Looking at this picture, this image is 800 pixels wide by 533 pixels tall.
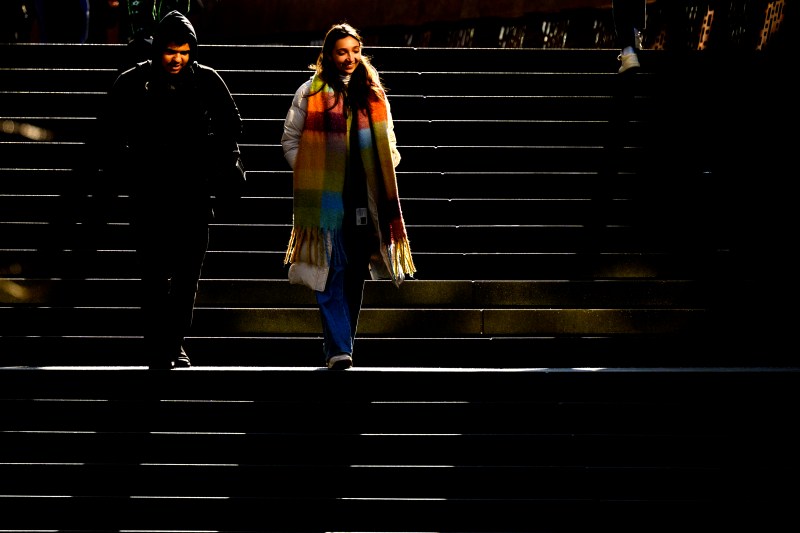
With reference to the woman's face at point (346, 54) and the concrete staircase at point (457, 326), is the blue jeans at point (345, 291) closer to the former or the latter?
the concrete staircase at point (457, 326)

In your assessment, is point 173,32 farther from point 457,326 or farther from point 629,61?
point 629,61

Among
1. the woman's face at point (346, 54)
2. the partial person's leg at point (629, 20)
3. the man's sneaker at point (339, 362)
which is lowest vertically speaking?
the man's sneaker at point (339, 362)

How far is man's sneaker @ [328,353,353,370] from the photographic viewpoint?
5539mm

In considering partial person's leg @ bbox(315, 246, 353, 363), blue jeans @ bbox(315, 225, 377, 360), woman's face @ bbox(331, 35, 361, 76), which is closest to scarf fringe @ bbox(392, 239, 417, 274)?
blue jeans @ bbox(315, 225, 377, 360)

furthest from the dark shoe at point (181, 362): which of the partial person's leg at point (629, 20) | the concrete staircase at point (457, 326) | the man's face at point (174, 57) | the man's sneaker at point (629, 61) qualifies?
the partial person's leg at point (629, 20)

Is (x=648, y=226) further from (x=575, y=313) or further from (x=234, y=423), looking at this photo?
(x=234, y=423)

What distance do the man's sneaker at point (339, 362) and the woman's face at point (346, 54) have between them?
1.40 m

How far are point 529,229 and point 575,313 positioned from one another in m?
0.79

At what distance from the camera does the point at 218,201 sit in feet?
18.8

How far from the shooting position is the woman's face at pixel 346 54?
5.62 meters

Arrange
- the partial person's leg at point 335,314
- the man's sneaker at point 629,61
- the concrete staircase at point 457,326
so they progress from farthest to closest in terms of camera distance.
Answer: the man's sneaker at point 629,61 → the partial person's leg at point 335,314 → the concrete staircase at point 457,326

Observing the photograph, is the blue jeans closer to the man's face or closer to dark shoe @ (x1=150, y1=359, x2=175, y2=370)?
dark shoe @ (x1=150, y1=359, x2=175, y2=370)

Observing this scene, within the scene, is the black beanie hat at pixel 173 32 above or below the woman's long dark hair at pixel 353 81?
above

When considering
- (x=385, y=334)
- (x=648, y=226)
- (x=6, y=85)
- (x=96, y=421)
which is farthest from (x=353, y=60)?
(x=6, y=85)
